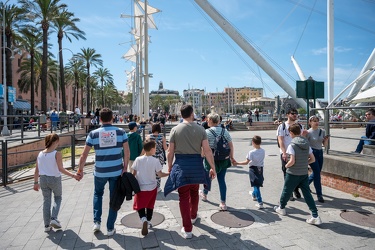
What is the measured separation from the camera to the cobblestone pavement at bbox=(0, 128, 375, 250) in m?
3.73

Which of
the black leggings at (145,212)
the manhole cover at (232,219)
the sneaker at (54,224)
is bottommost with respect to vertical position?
the manhole cover at (232,219)

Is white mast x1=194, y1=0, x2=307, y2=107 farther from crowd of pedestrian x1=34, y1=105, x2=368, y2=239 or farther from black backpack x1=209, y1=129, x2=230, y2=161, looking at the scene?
black backpack x1=209, y1=129, x2=230, y2=161

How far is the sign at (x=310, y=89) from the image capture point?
788 centimetres

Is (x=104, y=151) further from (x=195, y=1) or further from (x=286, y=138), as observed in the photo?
(x=195, y=1)

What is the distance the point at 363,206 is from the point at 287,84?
16.1 metres

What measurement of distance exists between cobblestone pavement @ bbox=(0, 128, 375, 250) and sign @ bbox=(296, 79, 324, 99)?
10.1 feet

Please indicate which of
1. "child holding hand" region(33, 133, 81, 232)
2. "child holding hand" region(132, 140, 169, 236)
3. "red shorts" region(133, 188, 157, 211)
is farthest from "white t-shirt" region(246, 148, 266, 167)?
"child holding hand" region(33, 133, 81, 232)

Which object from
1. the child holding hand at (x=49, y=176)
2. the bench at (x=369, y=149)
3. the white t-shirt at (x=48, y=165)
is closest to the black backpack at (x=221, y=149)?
the child holding hand at (x=49, y=176)

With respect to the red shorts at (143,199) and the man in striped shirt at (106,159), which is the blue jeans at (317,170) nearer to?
the red shorts at (143,199)

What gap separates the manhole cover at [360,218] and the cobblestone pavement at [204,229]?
0.13m

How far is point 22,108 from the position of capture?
140 ft

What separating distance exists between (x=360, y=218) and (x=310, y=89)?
4390mm

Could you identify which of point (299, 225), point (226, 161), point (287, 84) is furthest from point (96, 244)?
point (287, 84)

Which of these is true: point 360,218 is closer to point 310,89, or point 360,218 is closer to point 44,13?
point 310,89
